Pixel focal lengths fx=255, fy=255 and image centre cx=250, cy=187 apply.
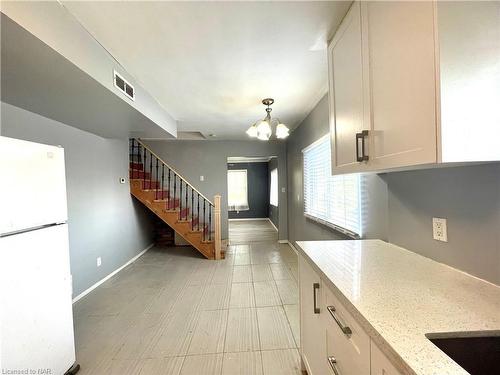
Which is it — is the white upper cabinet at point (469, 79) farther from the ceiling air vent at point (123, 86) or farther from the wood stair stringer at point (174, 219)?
the wood stair stringer at point (174, 219)

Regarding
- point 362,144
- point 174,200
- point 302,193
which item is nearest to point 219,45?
point 362,144

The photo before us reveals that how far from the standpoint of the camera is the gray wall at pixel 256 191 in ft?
33.1

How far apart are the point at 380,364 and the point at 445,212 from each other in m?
0.87

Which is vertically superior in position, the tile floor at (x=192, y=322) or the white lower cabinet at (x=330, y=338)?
the white lower cabinet at (x=330, y=338)

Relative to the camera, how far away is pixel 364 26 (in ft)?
4.25

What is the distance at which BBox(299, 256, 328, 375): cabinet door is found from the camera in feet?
4.45

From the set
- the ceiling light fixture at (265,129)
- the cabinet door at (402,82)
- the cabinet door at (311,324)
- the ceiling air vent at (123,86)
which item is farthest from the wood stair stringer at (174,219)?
the cabinet door at (402,82)

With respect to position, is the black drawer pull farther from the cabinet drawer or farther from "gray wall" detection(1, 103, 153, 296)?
"gray wall" detection(1, 103, 153, 296)

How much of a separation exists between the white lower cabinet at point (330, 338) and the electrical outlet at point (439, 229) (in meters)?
0.65

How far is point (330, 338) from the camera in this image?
3.95 feet

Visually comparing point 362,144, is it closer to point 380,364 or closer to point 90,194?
point 380,364

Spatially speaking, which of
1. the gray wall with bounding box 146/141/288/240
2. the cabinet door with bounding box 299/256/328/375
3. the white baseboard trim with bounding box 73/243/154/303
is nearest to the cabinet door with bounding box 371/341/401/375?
the cabinet door with bounding box 299/256/328/375

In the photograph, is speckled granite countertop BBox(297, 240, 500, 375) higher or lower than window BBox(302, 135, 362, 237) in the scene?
lower

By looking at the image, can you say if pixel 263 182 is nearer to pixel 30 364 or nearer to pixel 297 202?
pixel 297 202
